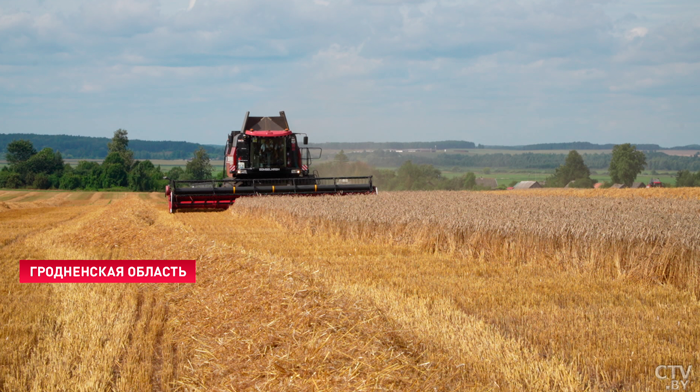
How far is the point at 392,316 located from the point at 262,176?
17.5 m

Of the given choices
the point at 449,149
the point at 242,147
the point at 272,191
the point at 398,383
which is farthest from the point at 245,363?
the point at 449,149

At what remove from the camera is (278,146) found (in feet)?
72.7

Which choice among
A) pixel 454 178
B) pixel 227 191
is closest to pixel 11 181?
pixel 454 178

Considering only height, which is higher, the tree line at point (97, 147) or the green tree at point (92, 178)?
the tree line at point (97, 147)

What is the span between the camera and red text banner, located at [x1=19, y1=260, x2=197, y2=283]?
24.6ft

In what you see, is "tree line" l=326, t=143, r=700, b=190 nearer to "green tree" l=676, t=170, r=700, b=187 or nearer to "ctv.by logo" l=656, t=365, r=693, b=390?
"green tree" l=676, t=170, r=700, b=187

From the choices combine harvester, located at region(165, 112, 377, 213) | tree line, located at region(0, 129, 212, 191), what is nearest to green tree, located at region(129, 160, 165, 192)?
tree line, located at region(0, 129, 212, 191)

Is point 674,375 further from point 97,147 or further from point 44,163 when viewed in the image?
point 97,147

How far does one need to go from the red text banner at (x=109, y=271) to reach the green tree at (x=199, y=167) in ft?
214

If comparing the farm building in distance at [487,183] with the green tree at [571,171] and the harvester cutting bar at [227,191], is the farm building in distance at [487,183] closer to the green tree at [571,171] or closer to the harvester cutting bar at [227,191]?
the green tree at [571,171]

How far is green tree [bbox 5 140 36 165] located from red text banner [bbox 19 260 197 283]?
9213 centimetres

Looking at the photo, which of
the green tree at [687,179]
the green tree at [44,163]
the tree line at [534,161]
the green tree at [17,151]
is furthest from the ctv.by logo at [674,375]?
the green tree at [17,151]

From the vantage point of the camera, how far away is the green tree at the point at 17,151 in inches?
3536

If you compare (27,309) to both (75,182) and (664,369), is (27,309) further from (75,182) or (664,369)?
(75,182)
